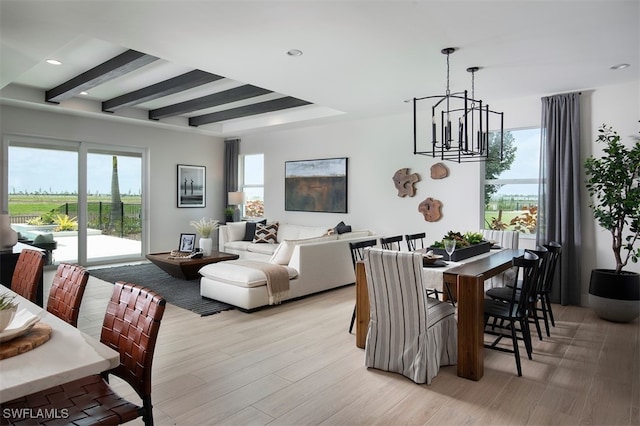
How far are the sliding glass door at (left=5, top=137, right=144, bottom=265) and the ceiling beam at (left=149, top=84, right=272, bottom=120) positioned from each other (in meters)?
1.15

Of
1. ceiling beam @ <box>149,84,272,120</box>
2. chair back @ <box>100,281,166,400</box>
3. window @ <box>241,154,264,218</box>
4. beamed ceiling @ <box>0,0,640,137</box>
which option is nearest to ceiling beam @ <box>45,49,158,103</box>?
beamed ceiling @ <box>0,0,640,137</box>

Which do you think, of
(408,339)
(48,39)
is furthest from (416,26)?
(48,39)

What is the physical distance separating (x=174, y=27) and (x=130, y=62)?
1.57 m

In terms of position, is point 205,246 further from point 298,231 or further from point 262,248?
point 298,231

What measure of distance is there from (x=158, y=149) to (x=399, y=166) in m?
4.80

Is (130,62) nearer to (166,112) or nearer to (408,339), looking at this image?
(166,112)

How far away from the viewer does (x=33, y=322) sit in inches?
54.7

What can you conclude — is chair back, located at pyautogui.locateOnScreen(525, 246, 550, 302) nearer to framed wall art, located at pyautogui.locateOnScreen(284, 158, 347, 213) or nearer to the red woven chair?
the red woven chair

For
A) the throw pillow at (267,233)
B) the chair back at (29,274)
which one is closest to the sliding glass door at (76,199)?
the throw pillow at (267,233)

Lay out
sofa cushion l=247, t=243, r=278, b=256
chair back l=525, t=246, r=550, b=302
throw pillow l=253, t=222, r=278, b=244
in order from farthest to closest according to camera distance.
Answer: throw pillow l=253, t=222, r=278, b=244 → sofa cushion l=247, t=243, r=278, b=256 → chair back l=525, t=246, r=550, b=302

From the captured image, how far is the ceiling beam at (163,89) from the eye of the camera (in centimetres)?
491

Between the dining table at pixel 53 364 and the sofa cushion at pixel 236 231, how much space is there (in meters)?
6.31

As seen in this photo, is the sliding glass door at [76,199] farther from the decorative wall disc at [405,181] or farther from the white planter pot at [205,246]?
the decorative wall disc at [405,181]

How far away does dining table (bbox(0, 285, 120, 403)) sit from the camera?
1.06 meters
